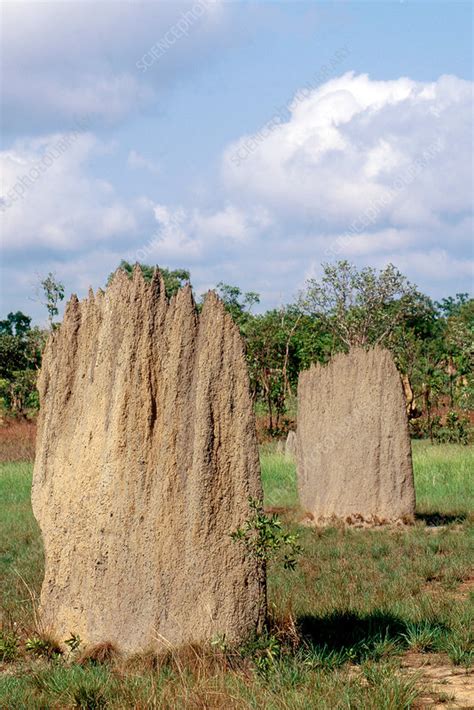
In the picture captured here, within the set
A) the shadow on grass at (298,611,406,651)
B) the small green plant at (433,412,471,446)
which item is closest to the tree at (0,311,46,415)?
the small green plant at (433,412,471,446)

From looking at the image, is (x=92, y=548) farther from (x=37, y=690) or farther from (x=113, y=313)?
(x=113, y=313)

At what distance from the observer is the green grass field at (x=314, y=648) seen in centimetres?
485

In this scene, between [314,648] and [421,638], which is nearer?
[314,648]

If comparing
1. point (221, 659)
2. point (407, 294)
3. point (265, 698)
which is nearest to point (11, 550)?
point (221, 659)

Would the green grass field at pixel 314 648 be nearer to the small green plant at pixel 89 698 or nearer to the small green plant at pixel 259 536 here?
the small green plant at pixel 89 698

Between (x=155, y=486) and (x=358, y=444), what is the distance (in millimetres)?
6990

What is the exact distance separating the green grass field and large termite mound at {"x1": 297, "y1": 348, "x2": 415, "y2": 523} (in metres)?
1.17

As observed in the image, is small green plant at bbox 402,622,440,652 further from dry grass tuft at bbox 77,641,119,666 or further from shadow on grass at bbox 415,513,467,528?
shadow on grass at bbox 415,513,467,528

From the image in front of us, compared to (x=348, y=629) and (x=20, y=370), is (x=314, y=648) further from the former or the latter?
(x=20, y=370)

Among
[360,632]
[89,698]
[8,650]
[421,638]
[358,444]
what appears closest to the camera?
[89,698]

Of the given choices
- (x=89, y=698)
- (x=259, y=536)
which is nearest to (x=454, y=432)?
(x=259, y=536)

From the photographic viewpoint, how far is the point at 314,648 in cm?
581

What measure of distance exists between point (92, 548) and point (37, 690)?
1057 mm

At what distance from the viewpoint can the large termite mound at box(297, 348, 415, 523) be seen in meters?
12.4
